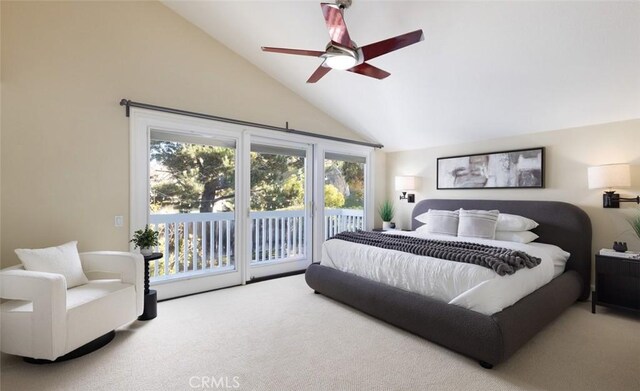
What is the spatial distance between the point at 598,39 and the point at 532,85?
28.0 inches

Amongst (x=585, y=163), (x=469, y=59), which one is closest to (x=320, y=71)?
(x=469, y=59)

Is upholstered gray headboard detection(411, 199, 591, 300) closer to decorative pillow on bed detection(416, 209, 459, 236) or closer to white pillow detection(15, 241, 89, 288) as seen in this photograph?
decorative pillow on bed detection(416, 209, 459, 236)

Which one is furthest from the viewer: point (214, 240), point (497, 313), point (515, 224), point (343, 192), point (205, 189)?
point (343, 192)

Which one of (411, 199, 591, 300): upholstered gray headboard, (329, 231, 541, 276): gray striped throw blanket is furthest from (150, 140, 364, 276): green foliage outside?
(411, 199, 591, 300): upholstered gray headboard

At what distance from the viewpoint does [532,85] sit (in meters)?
3.30

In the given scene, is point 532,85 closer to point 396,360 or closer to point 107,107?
point 396,360

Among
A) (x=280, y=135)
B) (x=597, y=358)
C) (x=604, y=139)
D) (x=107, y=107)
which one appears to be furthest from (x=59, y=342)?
(x=604, y=139)

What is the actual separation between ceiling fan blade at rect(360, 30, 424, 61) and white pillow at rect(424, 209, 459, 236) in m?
2.75

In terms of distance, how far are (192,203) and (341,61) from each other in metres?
2.67

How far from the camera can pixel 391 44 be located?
230cm

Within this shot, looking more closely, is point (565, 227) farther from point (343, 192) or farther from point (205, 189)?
point (205, 189)

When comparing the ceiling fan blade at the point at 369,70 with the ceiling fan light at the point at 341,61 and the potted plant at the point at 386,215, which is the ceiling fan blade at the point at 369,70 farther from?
the potted plant at the point at 386,215

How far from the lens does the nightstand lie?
2.95 m

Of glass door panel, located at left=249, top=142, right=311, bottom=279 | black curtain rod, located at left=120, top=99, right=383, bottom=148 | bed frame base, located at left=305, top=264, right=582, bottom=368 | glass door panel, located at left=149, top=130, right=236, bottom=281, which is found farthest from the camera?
glass door panel, located at left=249, top=142, right=311, bottom=279
